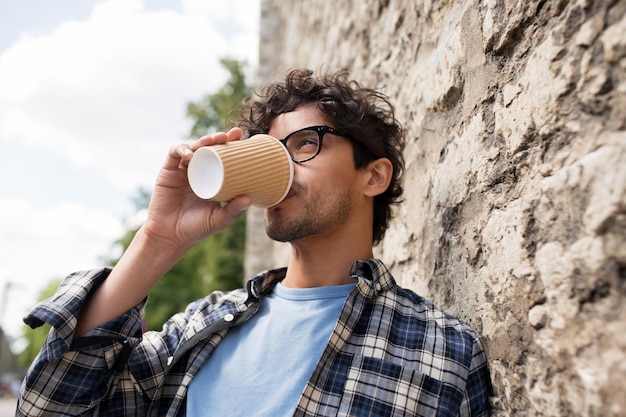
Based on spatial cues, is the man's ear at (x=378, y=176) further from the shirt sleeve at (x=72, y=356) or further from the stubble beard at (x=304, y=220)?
the shirt sleeve at (x=72, y=356)

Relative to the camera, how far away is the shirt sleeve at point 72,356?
4.69ft

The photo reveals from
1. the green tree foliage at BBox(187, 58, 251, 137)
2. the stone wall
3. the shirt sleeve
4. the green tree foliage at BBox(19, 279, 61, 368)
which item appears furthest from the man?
the green tree foliage at BBox(19, 279, 61, 368)

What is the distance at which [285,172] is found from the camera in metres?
1.40

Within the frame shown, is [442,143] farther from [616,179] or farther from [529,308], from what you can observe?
[616,179]

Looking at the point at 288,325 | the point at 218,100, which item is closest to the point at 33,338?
the point at 218,100

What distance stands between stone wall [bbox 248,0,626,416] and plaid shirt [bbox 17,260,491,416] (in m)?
0.10

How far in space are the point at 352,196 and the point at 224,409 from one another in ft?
2.31

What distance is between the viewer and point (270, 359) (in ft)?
4.77

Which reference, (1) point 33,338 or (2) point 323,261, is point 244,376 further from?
(1) point 33,338

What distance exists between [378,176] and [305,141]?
296mm

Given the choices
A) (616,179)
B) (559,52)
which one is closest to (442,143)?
(559,52)

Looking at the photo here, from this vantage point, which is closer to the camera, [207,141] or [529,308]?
[529,308]

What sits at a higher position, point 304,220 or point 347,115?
point 347,115

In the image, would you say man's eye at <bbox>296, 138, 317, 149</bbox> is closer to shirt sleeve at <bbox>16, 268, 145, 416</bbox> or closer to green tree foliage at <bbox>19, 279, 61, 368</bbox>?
shirt sleeve at <bbox>16, 268, 145, 416</bbox>
